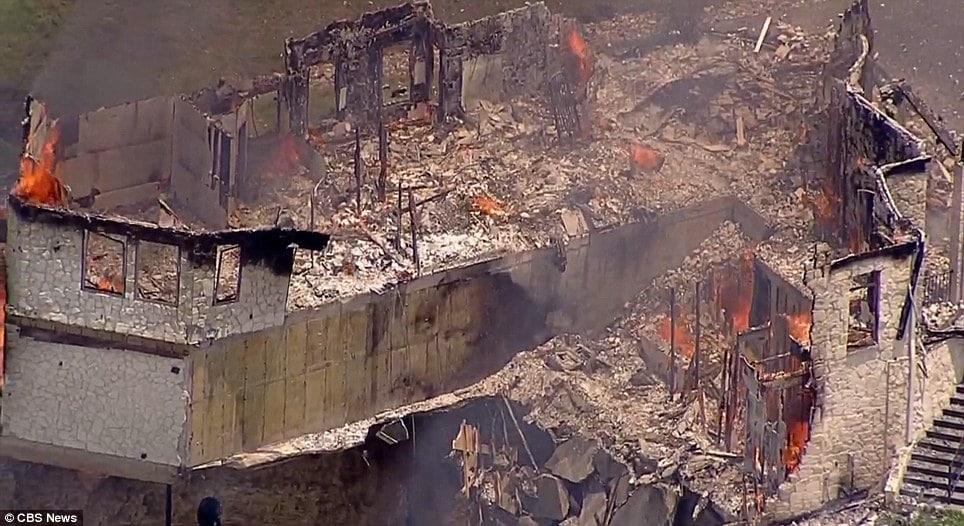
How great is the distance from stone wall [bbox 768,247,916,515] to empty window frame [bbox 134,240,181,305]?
7803 millimetres

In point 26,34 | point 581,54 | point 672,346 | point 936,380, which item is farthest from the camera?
point 26,34

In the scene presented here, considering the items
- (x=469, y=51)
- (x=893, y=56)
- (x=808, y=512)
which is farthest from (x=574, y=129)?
(x=808, y=512)

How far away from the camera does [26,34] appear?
119 ft

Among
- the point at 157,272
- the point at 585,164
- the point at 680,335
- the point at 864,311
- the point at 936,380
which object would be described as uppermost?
the point at 585,164

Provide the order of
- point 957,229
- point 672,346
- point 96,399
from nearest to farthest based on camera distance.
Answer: point 96,399, point 672,346, point 957,229

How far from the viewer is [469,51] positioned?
30641mm

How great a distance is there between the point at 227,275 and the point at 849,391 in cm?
788

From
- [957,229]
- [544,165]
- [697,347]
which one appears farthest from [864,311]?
[544,165]

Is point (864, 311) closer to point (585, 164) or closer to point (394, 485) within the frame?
point (394, 485)

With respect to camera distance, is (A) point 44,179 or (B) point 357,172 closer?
(A) point 44,179

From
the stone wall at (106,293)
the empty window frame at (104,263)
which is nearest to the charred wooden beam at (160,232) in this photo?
the stone wall at (106,293)

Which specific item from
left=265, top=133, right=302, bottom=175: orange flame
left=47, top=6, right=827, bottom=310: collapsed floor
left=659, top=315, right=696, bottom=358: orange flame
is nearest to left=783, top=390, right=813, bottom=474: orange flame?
left=659, top=315, right=696, bottom=358: orange flame

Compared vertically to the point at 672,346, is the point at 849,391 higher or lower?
lower

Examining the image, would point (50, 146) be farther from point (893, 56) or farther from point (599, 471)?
point (893, 56)
